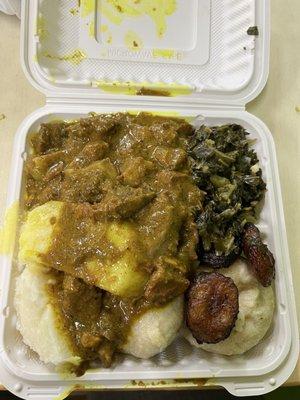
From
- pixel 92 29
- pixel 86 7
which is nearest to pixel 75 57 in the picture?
pixel 92 29

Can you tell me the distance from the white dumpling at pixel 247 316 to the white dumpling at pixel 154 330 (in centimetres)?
16

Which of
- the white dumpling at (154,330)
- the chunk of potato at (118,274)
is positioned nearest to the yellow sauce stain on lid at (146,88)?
the chunk of potato at (118,274)

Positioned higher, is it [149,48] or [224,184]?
[149,48]

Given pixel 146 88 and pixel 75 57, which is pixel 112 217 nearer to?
pixel 146 88

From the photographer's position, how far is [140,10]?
8.19 ft

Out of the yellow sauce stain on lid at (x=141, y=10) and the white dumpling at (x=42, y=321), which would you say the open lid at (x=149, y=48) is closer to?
the yellow sauce stain on lid at (x=141, y=10)

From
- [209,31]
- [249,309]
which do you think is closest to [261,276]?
[249,309]

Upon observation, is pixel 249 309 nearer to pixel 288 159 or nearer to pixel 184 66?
pixel 288 159

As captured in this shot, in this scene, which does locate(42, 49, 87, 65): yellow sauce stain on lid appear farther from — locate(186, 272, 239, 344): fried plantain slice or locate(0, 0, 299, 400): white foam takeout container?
locate(186, 272, 239, 344): fried plantain slice

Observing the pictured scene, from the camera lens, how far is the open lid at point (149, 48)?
236 centimetres

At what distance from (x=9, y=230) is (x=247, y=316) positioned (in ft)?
3.82

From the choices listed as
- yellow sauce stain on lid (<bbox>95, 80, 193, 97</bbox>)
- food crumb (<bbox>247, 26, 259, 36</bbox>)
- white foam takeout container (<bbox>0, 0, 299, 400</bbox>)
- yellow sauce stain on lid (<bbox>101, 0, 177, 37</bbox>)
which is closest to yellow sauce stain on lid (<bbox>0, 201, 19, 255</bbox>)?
white foam takeout container (<bbox>0, 0, 299, 400</bbox>)

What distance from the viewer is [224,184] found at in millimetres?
2201

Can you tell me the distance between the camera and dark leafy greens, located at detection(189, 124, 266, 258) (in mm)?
2088
